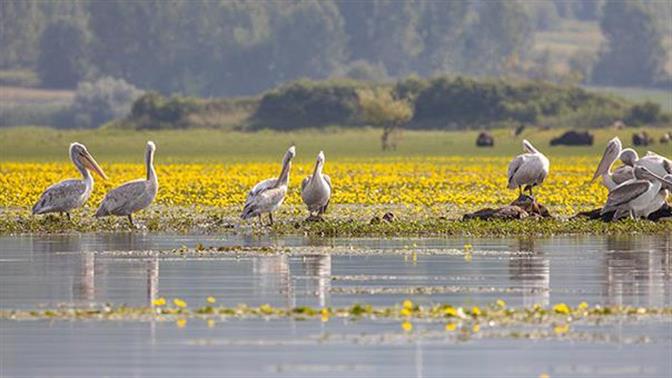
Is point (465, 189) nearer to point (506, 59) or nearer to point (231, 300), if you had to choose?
point (231, 300)

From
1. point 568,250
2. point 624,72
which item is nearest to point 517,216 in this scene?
point 568,250

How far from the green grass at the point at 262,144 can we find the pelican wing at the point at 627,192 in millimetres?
38501

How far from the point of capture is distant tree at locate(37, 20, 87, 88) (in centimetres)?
16512

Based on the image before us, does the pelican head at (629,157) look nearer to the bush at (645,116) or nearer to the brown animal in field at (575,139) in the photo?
the brown animal in field at (575,139)

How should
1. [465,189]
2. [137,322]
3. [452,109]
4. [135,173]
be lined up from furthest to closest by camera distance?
[452,109], [135,173], [465,189], [137,322]

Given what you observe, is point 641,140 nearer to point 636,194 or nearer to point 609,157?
point 609,157

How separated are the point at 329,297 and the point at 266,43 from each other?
155m

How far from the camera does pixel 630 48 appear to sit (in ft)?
583

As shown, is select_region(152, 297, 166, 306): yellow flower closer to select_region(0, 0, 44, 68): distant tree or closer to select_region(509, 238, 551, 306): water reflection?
select_region(509, 238, 551, 306): water reflection

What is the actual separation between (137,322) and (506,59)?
518 feet

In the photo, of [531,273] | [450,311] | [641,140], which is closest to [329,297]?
[450,311]

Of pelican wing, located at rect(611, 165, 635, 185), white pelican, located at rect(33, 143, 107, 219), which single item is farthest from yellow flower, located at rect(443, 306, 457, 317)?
pelican wing, located at rect(611, 165, 635, 185)

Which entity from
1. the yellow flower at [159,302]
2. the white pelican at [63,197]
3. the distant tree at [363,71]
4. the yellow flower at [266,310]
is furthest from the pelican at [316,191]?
the distant tree at [363,71]

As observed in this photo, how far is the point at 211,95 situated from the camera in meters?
165
